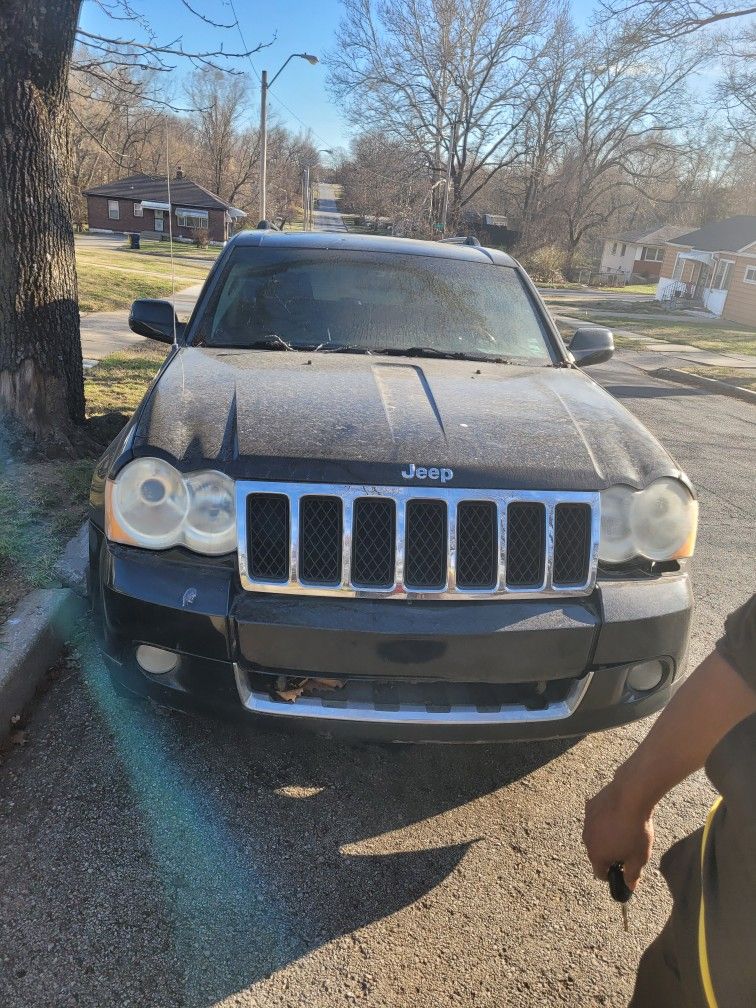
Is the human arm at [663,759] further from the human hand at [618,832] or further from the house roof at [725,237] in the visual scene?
the house roof at [725,237]

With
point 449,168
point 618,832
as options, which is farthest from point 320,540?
point 449,168

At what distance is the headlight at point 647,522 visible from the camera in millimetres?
2396

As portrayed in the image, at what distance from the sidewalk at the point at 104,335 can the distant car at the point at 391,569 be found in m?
6.40

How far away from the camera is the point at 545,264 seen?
5572 cm

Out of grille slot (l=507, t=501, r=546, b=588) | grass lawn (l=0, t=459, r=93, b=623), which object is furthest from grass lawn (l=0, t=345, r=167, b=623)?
grille slot (l=507, t=501, r=546, b=588)

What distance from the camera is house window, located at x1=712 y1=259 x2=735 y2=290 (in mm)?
38112

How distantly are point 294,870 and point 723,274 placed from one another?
43576 mm

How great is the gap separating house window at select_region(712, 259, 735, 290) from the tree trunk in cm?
3779

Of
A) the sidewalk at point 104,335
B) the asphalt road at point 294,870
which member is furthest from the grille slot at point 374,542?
the sidewalk at point 104,335

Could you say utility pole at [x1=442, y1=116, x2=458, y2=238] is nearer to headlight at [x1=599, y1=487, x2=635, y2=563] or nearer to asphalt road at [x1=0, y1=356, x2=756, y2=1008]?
headlight at [x1=599, y1=487, x2=635, y2=563]

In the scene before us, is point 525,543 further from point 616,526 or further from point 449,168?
point 449,168

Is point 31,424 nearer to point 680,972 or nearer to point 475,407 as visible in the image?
point 475,407

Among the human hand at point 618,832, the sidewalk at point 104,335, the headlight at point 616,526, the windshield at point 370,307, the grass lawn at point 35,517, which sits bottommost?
the sidewalk at point 104,335

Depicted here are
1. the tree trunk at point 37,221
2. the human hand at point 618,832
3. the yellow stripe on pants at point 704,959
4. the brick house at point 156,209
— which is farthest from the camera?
the brick house at point 156,209
